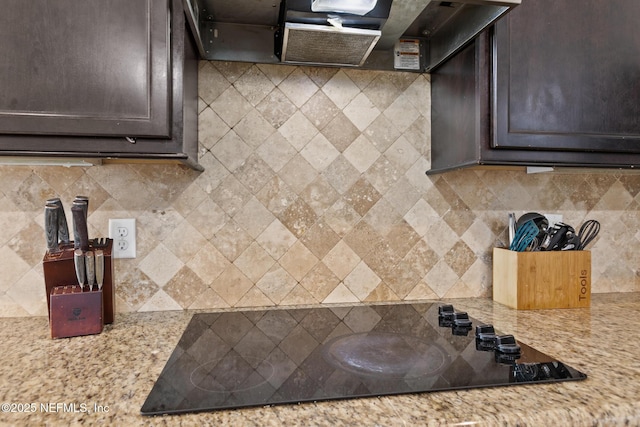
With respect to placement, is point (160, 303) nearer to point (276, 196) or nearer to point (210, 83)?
point (276, 196)

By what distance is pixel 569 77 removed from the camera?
1.18 metres

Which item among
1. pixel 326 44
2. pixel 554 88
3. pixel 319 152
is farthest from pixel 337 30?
pixel 554 88

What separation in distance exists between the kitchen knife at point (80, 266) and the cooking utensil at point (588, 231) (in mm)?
1603

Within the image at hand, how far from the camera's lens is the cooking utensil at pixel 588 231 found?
149 centimetres

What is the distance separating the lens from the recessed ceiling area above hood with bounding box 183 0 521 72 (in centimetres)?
106

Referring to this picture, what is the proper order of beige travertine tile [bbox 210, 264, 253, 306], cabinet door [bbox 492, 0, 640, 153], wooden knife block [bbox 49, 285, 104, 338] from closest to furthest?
1. wooden knife block [bbox 49, 285, 104, 338]
2. cabinet door [bbox 492, 0, 640, 153]
3. beige travertine tile [bbox 210, 264, 253, 306]

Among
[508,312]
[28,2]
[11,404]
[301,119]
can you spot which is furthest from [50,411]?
[508,312]

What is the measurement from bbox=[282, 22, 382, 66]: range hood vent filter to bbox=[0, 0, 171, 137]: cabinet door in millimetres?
339

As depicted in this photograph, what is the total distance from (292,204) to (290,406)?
777mm

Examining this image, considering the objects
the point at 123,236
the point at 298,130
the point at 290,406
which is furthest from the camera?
the point at 298,130

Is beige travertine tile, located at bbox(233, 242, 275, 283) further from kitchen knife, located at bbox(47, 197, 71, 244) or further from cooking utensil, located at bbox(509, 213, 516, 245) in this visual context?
cooking utensil, located at bbox(509, 213, 516, 245)

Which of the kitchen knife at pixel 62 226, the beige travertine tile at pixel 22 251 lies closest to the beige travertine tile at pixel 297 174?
the kitchen knife at pixel 62 226

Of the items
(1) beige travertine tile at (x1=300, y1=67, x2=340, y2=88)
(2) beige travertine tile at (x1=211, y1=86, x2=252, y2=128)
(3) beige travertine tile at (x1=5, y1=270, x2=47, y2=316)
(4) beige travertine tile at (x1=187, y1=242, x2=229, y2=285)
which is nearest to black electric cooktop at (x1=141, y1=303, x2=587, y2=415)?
(4) beige travertine tile at (x1=187, y1=242, x2=229, y2=285)

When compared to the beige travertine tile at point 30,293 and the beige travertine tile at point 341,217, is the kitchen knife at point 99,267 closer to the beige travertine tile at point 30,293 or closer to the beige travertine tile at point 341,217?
the beige travertine tile at point 30,293
